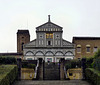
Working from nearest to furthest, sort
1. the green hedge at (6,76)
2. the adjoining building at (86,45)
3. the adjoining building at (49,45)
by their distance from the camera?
the green hedge at (6,76) < the adjoining building at (49,45) < the adjoining building at (86,45)

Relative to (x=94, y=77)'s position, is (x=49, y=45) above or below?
above

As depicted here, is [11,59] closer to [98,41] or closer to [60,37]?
[60,37]

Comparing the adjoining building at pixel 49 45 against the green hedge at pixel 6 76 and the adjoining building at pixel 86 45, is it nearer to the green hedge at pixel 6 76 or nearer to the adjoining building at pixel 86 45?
the adjoining building at pixel 86 45

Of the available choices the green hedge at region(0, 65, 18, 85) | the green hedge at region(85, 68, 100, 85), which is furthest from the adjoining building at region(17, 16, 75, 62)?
the green hedge at region(0, 65, 18, 85)

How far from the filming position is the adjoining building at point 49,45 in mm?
38062

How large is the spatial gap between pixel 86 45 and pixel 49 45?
8.39 metres

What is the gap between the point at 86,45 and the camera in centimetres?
3909

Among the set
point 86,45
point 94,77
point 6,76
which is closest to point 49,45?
point 86,45

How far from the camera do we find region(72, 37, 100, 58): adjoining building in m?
38.9

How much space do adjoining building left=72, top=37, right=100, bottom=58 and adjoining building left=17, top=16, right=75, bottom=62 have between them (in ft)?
5.10

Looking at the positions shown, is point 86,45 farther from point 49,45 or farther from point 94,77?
point 94,77

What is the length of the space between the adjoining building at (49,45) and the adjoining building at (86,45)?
1554 millimetres

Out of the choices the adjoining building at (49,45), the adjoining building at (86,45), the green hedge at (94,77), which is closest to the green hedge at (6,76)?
the green hedge at (94,77)

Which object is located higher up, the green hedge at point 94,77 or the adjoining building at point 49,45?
the adjoining building at point 49,45
